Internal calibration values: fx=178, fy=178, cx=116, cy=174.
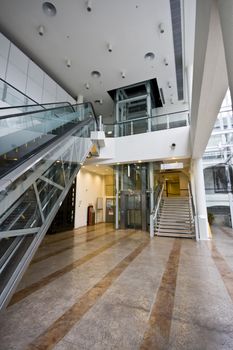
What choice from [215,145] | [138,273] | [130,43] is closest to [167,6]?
[130,43]

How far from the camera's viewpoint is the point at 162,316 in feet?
7.73

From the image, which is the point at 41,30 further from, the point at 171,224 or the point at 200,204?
the point at 171,224

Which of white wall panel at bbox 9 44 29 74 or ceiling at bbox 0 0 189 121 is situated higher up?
ceiling at bbox 0 0 189 121

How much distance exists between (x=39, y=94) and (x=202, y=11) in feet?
27.0

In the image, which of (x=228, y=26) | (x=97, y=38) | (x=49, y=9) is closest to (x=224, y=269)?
(x=228, y=26)

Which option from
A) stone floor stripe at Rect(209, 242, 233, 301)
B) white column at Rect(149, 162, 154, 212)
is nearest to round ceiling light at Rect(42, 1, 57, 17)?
white column at Rect(149, 162, 154, 212)

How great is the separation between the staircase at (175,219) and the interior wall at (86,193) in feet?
14.7

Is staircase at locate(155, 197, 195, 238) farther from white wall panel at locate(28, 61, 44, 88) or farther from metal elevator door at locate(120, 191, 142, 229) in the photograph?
white wall panel at locate(28, 61, 44, 88)

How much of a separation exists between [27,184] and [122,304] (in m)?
2.23

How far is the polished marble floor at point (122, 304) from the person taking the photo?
1938 mm

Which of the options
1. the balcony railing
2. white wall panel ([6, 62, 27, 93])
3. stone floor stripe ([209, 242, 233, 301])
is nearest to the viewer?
stone floor stripe ([209, 242, 233, 301])

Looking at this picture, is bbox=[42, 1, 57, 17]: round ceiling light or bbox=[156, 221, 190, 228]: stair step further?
bbox=[156, 221, 190, 228]: stair step

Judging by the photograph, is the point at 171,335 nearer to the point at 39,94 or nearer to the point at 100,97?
the point at 39,94

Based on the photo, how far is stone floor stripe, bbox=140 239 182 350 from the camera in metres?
1.90
